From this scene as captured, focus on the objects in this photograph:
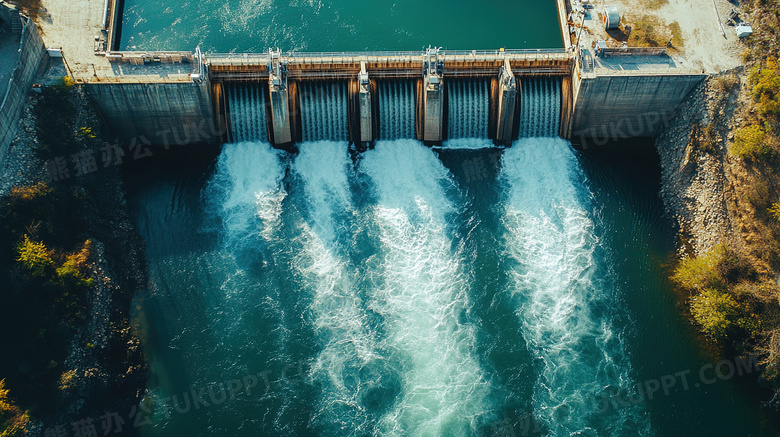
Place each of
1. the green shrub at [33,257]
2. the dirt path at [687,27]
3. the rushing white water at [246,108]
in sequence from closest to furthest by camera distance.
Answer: the green shrub at [33,257] < the dirt path at [687,27] < the rushing white water at [246,108]

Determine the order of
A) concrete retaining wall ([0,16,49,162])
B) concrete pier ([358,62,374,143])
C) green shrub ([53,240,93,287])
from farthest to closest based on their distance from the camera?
concrete pier ([358,62,374,143]) < concrete retaining wall ([0,16,49,162]) < green shrub ([53,240,93,287])

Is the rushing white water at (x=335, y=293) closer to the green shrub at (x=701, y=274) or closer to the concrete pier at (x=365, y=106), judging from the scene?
the concrete pier at (x=365, y=106)

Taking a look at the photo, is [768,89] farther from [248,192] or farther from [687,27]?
[248,192]

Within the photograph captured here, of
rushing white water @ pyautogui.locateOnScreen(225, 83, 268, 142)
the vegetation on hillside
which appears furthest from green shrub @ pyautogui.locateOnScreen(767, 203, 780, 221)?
rushing white water @ pyautogui.locateOnScreen(225, 83, 268, 142)

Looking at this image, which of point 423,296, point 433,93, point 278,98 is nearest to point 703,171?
point 433,93

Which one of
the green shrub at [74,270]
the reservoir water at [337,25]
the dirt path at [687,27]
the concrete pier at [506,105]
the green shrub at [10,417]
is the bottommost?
the green shrub at [10,417]

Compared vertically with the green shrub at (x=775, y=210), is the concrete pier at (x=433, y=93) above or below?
above

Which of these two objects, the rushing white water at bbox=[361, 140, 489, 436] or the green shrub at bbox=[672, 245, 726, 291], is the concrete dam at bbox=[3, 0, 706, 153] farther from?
the green shrub at bbox=[672, 245, 726, 291]

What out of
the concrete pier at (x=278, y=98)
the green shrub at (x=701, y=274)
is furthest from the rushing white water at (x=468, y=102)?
the green shrub at (x=701, y=274)
